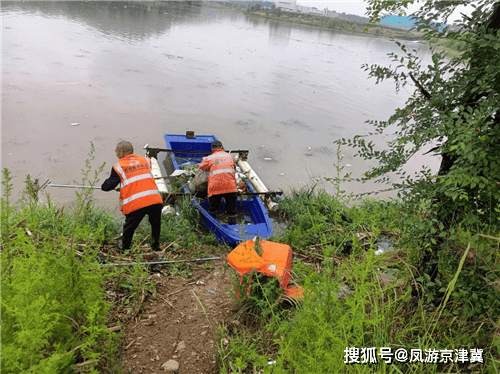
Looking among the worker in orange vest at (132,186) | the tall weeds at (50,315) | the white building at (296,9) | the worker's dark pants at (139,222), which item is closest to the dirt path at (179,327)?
the tall weeds at (50,315)

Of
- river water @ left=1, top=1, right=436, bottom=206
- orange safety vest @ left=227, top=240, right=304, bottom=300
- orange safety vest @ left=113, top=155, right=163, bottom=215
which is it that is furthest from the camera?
river water @ left=1, top=1, right=436, bottom=206

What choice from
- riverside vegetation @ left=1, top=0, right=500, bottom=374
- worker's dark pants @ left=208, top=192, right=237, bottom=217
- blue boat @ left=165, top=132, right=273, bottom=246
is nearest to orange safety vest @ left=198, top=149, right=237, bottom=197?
worker's dark pants @ left=208, top=192, right=237, bottom=217

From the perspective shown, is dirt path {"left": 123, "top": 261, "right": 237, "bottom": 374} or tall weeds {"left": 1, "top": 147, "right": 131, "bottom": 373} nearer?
tall weeds {"left": 1, "top": 147, "right": 131, "bottom": 373}

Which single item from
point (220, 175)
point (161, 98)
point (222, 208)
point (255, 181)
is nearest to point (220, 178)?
point (220, 175)

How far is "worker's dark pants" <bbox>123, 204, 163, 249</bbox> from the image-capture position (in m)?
4.39

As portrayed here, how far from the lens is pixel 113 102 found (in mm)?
10609

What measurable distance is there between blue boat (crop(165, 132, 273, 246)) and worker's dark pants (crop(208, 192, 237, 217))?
0.15 m

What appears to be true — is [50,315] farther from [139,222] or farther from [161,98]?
[161,98]

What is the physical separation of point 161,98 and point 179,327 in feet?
31.2

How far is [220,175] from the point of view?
5.53 m

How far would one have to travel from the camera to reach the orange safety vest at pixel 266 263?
10.7 feet

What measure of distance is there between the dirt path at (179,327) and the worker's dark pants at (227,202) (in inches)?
67.8

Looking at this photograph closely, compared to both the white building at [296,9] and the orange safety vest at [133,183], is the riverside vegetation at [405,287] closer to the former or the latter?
the orange safety vest at [133,183]

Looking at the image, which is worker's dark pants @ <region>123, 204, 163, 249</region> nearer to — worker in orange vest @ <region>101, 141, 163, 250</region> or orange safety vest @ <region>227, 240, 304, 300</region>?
worker in orange vest @ <region>101, 141, 163, 250</region>
